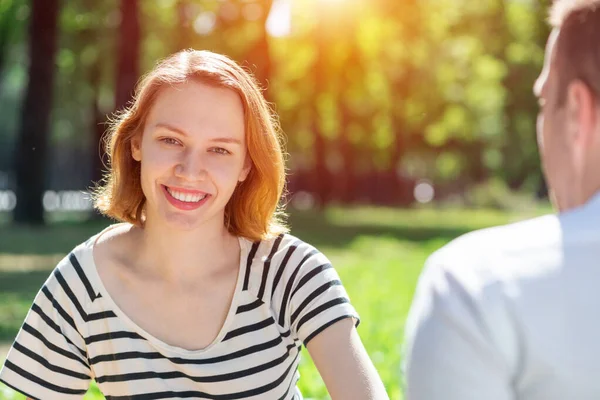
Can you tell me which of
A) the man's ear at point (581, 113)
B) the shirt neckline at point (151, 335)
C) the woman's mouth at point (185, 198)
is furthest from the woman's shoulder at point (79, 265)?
the man's ear at point (581, 113)

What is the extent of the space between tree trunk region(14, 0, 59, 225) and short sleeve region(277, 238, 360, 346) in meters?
15.4

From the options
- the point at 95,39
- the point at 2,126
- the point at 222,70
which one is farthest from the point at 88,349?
the point at 2,126

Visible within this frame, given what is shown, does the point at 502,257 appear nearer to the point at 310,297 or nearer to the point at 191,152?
the point at 310,297

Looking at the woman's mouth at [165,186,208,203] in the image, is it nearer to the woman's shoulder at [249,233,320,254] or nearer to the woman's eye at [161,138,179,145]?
the woman's eye at [161,138,179,145]

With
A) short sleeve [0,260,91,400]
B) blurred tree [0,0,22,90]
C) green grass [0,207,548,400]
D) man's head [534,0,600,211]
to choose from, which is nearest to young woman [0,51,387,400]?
short sleeve [0,260,91,400]

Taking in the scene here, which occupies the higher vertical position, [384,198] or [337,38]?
[337,38]

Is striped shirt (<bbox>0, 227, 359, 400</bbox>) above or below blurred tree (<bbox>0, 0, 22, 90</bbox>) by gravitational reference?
below

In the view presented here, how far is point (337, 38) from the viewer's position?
2839 centimetres

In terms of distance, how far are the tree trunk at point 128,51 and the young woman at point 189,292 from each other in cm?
1326

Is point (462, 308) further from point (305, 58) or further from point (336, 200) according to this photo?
point (336, 200)

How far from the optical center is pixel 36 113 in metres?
17.5

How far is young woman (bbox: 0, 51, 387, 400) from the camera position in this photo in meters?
2.58

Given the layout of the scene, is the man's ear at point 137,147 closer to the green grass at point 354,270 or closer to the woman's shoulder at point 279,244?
the woman's shoulder at point 279,244

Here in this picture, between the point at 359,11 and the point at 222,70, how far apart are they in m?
25.9
